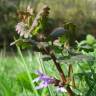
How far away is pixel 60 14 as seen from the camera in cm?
1181

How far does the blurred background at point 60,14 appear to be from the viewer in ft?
33.7

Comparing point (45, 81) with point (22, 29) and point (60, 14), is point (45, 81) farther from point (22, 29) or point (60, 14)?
point (60, 14)

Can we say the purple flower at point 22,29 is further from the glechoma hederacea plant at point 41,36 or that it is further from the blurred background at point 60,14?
the blurred background at point 60,14

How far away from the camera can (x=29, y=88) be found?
1.54 meters

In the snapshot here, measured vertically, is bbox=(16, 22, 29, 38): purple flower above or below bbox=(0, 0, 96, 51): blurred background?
above

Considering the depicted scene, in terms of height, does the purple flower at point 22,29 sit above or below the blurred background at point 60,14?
above

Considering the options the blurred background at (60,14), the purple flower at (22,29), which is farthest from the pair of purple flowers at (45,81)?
the blurred background at (60,14)

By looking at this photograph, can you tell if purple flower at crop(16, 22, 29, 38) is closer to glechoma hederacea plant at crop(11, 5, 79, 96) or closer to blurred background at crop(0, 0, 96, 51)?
glechoma hederacea plant at crop(11, 5, 79, 96)

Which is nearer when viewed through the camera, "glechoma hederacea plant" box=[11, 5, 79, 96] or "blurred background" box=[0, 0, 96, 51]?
"glechoma hederacea plant" box=[11, 5, 79, 96]

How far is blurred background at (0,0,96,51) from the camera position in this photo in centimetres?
1026

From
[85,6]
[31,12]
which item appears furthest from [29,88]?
[85,6]

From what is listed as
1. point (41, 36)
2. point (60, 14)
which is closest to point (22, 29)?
point (41, 36)

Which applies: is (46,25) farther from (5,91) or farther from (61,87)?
(5,91)

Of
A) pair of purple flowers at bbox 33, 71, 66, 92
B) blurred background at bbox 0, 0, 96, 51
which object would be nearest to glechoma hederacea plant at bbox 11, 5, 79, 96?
pair of purple flowers at bbox 33, 71, 66, 92
